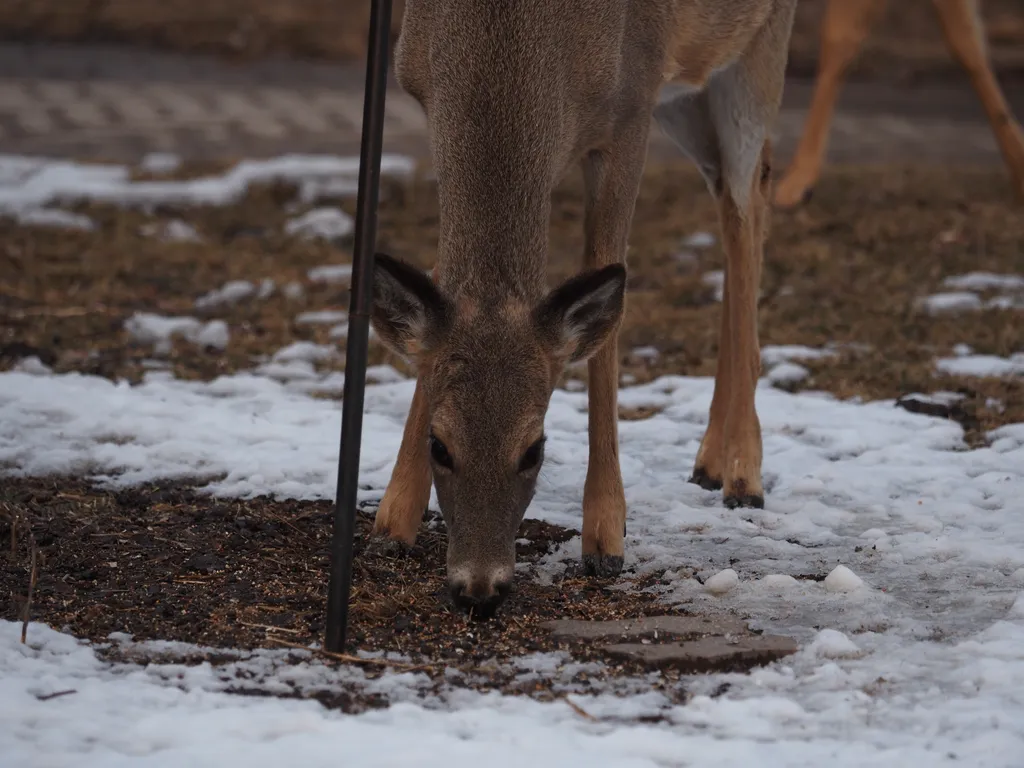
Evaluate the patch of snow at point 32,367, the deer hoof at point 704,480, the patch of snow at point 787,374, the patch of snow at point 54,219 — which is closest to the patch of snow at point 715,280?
the patch of snow at point 787,374

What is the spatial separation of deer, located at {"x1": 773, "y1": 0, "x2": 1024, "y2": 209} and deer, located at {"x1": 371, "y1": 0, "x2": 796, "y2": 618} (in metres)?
5.50

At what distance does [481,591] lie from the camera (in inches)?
176

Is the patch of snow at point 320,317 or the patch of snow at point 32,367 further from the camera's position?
the patch of snow at point 320,317

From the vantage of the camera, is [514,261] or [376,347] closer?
[514,261]

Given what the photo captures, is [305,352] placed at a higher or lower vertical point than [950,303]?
lower

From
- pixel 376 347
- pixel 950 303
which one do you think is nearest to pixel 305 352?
pixel 376 347

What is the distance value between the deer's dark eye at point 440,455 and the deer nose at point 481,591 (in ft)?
1.12

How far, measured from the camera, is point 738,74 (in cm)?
662

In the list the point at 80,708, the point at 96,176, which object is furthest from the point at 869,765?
the point at 96,176

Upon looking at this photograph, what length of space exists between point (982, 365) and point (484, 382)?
4214 millimetres

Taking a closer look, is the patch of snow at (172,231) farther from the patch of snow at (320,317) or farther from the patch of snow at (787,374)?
the patch of snow at (787,374)

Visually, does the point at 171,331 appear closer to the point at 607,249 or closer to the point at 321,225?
the point at 321,225

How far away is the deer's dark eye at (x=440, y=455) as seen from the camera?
460cm

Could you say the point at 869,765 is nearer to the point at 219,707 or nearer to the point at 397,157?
the point at 219,707
